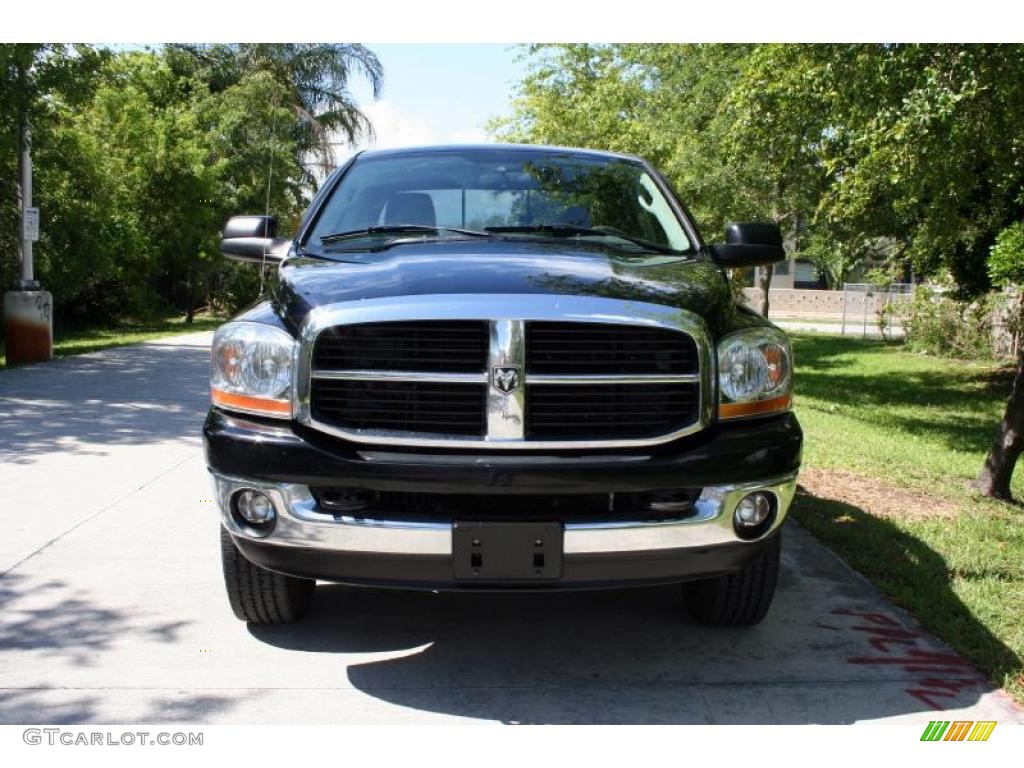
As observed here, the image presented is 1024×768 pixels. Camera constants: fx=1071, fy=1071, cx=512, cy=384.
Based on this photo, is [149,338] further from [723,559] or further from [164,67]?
[723,559]

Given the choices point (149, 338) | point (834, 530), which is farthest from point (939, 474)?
point (149, 338)

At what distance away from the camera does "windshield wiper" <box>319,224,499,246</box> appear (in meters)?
4.45

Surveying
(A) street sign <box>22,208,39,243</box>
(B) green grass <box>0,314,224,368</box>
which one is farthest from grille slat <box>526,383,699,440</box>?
(B) green grass <box>0,314,224,368</box>

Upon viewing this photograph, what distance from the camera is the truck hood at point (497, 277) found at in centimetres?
353

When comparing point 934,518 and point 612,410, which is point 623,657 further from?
point 934,518

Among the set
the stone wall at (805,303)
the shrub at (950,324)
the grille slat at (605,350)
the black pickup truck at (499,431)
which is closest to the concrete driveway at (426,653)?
the black pickup truck at (499,431)

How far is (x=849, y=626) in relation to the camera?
4273mm

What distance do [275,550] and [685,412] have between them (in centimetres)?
140

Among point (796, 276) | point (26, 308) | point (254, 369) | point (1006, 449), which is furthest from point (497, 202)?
point (796, 276)

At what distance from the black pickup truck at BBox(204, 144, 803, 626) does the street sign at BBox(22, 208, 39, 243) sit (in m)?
11.3

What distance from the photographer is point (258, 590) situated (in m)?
3.97

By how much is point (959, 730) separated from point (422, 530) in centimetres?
179

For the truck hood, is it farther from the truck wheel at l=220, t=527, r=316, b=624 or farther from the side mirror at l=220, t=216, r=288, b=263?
the truck wheel at l=220, t=527, r=316, b=624

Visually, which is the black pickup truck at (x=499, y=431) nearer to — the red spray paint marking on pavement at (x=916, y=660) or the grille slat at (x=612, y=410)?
the grille slat at (x=612, y=410)
